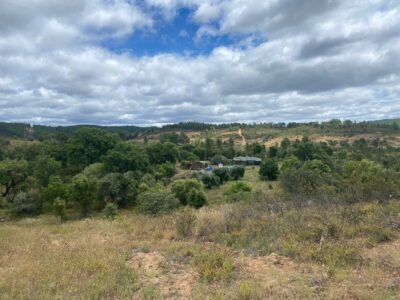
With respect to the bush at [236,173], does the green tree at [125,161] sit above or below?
above

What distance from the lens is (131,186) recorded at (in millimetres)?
40031

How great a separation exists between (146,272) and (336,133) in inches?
4811

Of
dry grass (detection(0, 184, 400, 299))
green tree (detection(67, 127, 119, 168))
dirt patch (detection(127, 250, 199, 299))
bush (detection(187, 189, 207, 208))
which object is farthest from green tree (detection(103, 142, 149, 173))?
dirt patch (detection(127, 250, 199, 299))

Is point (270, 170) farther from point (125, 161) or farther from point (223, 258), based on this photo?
point (223, 258)

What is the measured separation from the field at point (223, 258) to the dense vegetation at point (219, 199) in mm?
46

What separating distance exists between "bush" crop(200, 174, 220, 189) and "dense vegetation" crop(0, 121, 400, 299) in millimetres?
232

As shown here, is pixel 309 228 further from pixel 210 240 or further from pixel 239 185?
pixel 239 185

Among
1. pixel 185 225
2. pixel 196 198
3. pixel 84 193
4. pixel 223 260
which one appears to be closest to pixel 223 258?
pixel 223 260

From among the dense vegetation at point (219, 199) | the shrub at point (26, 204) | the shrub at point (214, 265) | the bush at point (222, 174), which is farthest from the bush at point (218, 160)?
the shrub at point (214, 265)

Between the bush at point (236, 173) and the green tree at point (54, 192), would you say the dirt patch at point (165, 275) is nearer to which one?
the green tree at point (54, 192)

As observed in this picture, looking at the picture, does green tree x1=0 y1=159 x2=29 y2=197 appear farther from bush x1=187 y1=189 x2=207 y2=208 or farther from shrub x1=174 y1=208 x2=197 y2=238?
shrub x1=174 y1=208 x2=197 y2=238

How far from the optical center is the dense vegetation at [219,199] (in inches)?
265

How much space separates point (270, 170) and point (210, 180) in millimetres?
12283

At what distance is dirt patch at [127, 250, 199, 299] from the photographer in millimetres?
5105
